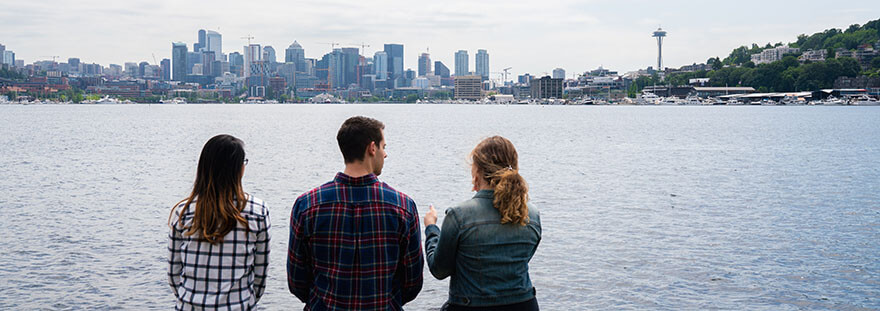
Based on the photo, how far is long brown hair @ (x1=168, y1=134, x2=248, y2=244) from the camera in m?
5.11

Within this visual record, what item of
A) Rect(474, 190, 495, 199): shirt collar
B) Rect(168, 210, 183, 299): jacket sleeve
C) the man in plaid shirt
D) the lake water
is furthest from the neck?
the lake water

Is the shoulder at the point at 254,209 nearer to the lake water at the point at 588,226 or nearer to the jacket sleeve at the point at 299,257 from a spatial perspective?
the jacket sleeve at the point at 299,257

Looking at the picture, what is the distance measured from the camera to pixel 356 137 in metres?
5.35

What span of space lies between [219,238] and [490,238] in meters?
1.89

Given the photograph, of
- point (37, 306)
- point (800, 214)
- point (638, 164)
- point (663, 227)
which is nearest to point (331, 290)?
point (37, 306)

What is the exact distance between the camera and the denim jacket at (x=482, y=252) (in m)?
5.65

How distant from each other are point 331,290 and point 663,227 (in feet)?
53.8

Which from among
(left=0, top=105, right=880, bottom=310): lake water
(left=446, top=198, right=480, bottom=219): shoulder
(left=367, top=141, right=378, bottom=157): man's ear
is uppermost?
(left=367, top=141, right=378, bottom=157): man's ear

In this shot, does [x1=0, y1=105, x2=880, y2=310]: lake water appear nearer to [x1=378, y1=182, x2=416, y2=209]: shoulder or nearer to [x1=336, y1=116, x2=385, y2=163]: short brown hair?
[x1=378, y1=182, x2=416, y2=209]: shoulder

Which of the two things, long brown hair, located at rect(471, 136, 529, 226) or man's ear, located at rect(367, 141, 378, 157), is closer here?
man's ear, located at rect(367, 141, 378, 157)

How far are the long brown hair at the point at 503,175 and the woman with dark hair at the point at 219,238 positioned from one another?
1.57 meters

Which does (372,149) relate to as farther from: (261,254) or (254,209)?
(261,254)

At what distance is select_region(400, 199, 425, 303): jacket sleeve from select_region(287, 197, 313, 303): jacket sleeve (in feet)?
2.28

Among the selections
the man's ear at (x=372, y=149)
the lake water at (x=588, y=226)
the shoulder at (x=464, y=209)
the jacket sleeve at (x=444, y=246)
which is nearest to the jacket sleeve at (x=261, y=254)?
the man's ear at (x=372, y=149)
